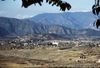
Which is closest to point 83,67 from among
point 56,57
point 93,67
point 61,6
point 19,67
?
point 93,67

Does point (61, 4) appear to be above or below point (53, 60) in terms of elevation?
above

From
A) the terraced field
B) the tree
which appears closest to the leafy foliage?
the tree

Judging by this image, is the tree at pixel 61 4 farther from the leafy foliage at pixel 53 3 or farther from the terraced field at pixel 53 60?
the terraced field at pixel 53 60

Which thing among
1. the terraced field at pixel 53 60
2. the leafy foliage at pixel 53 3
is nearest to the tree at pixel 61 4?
the leafy foliage at pixel 53 3

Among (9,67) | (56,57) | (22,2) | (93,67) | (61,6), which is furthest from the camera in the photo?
(56,57)

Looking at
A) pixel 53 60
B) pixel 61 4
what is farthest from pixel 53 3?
pixel 53 60

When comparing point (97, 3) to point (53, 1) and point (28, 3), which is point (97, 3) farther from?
point (28, 3)

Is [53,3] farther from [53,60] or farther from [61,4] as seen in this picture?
[53,60]

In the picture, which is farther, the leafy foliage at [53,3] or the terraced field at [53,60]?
the terraced field at [53,60]

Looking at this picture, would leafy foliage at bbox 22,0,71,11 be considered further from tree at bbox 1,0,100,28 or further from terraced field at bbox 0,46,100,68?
terraced field at bbox 0,46,100,68

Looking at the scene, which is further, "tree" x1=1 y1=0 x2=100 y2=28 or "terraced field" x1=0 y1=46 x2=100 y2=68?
"terraced field" x1=0 y1=46 x2=100 y2=68

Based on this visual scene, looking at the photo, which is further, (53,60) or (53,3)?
(53,60)
